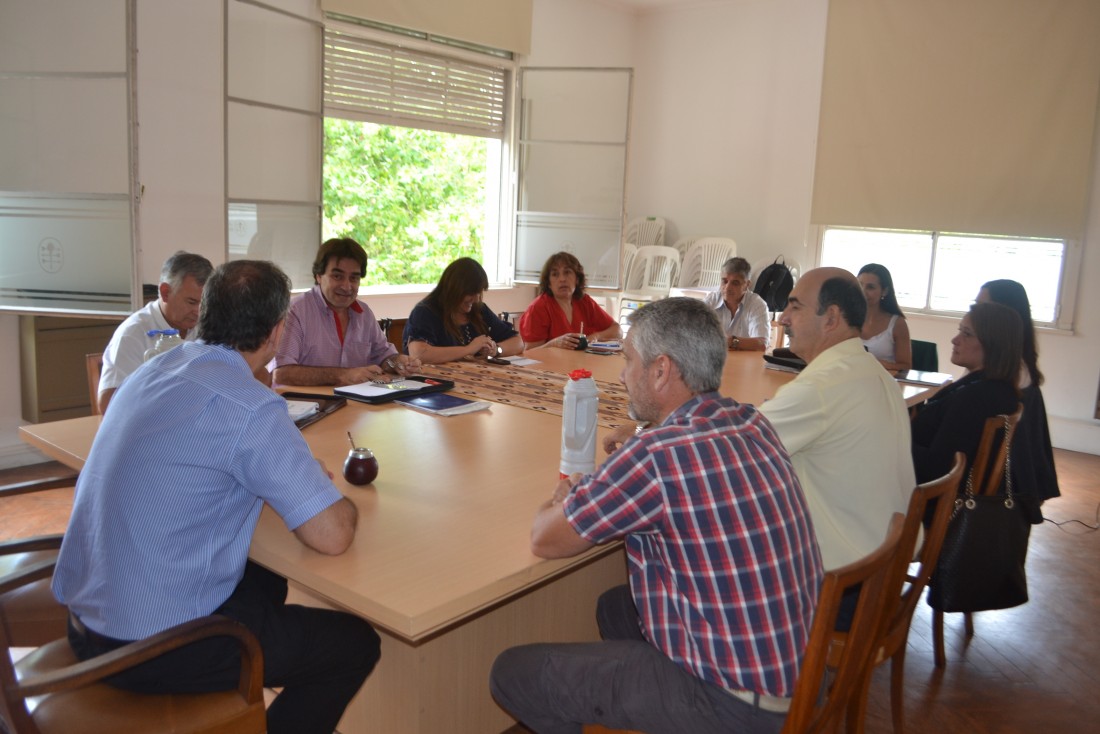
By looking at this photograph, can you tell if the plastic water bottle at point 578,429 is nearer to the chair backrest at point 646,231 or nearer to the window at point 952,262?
the window at point 952,262

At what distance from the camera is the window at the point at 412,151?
5809mm

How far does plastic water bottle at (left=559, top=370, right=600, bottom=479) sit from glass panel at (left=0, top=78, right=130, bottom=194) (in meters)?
2.98

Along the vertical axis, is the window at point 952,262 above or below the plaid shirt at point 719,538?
above

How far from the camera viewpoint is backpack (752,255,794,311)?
640 centimetres

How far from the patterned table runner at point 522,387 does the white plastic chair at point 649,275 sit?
11.4 feet

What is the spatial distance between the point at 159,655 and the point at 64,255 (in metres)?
3.39

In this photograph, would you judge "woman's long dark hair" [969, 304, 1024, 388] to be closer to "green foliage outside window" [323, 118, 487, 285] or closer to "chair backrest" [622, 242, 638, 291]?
"chair backrest" [622, 242, 638, 291]

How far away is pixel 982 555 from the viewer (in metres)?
2.63

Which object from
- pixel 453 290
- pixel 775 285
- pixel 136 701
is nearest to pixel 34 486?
pixel 136 701

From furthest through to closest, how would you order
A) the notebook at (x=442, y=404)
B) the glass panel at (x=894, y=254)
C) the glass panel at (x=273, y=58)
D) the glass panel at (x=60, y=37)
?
1. the glass panel at (x=894, y=254)
2. the glass panel at (x=273, y=58)
3. the glass panel at (x=60, y=37)
4. the notebook at (x=442, y=404)

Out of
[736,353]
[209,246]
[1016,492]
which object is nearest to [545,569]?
[1016,492]

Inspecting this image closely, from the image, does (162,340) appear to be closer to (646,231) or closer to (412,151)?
(646,231)

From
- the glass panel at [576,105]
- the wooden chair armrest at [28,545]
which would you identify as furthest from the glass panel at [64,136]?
the glass panel at [576,105]

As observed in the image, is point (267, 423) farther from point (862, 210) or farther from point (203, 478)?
point (862, 210)
